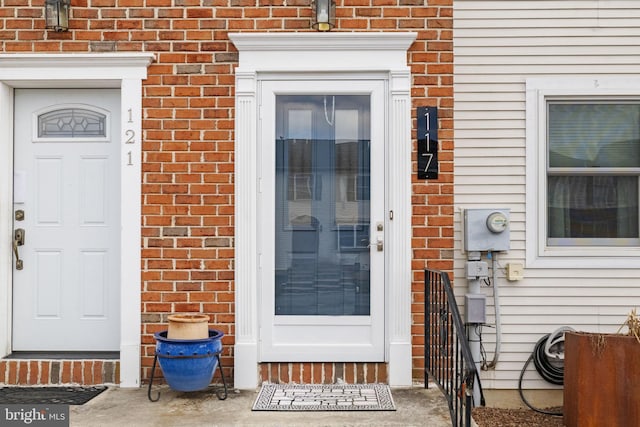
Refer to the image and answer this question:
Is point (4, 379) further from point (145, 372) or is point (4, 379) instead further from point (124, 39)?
point (124, 39)

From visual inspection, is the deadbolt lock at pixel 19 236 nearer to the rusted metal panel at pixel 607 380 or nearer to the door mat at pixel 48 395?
the door mat at pixel 48 395

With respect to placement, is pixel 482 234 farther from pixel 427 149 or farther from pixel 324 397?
pixel 324 397

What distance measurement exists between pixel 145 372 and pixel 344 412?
152 cm

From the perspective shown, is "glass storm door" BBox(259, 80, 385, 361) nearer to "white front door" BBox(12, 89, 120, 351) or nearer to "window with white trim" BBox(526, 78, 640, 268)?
"white front door" BBox(12, 89, 120, 351)

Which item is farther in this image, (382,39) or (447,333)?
(382,39)

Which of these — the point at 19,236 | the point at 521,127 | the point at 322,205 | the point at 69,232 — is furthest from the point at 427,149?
the point at 19,236

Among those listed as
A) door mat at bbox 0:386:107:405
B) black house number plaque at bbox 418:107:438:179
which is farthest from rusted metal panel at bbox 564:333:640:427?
door mat at bbox 0:386:107:405

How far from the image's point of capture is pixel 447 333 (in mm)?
4453

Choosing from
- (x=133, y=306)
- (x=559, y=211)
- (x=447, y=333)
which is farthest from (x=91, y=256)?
(x=559, y=211)

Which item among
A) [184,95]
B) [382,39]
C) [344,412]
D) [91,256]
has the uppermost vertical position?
[382,39]

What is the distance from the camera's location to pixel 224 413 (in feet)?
14.1

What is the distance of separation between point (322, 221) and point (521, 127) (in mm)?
1806

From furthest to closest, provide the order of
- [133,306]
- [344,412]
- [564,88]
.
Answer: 1. [564,88]
2. [133,306]
3. [344,412]

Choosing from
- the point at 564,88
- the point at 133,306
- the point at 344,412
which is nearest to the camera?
the point at 344,412
